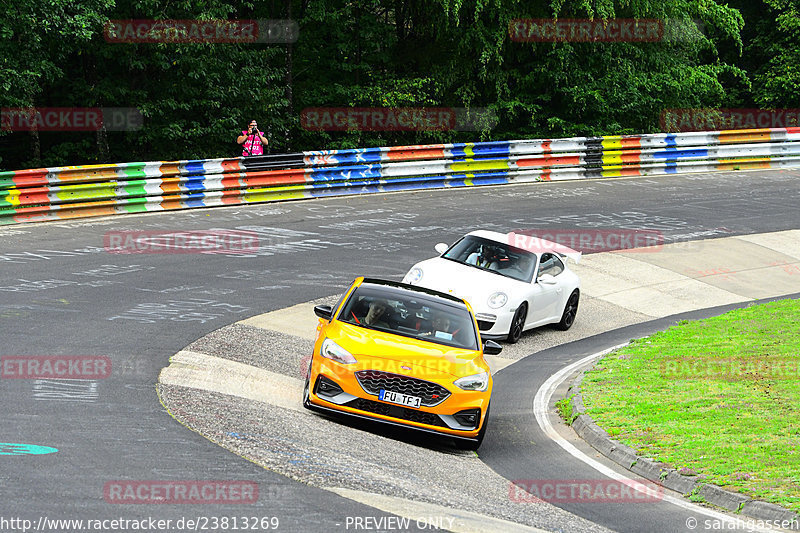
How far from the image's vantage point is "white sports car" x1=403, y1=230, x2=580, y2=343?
15750 mm

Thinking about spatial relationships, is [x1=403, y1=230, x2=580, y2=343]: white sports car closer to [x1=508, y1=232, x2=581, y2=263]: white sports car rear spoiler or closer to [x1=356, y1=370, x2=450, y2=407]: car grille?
[x1=508, y1=232, x2=581, y2=263]: white sports car rear spoiler

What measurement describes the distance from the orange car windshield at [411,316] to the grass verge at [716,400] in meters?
2.03

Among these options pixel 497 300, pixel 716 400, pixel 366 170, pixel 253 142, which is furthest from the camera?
pixel 366 170

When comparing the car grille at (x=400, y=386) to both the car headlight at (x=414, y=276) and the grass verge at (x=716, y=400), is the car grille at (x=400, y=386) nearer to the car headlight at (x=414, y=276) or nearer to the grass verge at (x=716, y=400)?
the grass verge at (x=716, y=400)

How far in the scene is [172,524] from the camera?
7.11 m

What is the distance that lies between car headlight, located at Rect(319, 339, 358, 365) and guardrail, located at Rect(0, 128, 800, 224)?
12570mm

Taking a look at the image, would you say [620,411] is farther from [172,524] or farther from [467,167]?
[467,167]

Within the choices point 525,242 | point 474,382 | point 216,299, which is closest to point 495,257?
point 525,242

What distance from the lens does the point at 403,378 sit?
35.0 feet

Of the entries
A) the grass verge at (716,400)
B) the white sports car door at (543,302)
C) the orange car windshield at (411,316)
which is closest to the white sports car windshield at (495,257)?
the white sports car door at (543,302)

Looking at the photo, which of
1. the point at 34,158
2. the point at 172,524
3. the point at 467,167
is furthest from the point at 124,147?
the point at 172,524

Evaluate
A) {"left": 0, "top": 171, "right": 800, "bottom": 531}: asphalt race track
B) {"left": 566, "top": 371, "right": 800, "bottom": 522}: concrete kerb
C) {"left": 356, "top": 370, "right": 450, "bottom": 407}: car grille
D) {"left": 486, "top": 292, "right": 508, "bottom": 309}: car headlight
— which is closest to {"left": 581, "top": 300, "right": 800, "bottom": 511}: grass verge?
{"left": 566, "top": 371, "right": 800, "bottom": 522}: concrete kerb

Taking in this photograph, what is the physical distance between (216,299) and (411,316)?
542 cm

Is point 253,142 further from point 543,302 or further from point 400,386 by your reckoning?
point 400,386
